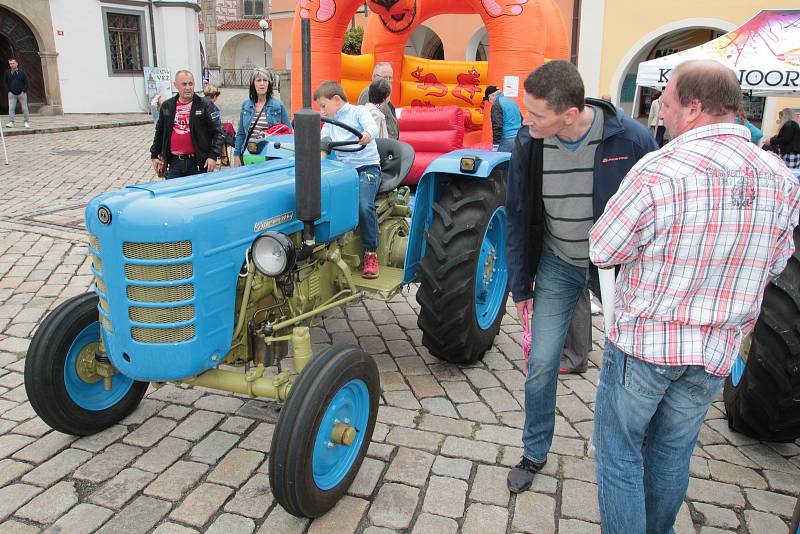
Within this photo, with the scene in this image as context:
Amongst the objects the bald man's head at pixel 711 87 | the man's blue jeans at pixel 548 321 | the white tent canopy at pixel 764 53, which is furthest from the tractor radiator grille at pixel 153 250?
the white tent canopy at pixel 764 53

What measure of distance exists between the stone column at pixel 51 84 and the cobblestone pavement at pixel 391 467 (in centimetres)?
1744

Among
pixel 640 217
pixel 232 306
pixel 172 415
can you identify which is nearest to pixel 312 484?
pixel 232 306

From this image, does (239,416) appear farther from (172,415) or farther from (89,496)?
(89,496)

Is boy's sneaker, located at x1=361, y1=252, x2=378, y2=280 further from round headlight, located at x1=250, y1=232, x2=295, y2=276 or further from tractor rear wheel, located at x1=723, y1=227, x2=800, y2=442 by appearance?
tractor rear wheel, located at x1=723, y1=227, x2=800, y2=442

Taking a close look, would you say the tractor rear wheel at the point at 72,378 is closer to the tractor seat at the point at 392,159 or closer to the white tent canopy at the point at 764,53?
the tractor seat at the point at 392,159

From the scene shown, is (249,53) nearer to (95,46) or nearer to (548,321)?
(95,46)

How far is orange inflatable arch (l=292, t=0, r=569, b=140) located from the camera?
813 centimetres

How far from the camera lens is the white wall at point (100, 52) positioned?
19.0 m

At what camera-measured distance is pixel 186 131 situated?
17.9ft

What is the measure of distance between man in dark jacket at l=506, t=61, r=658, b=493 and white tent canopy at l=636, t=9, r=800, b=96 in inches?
182

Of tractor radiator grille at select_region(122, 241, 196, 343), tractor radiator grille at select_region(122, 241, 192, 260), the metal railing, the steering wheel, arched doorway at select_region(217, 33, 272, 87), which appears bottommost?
tractor radiator grille at select_region(122, 241, 196, 343)

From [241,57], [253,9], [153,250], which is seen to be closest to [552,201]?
[153,250]

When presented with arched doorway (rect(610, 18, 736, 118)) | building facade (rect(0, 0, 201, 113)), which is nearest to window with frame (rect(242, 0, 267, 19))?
building facade (rect(0, 0, 201, 113))

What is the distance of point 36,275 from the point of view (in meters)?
5.16
